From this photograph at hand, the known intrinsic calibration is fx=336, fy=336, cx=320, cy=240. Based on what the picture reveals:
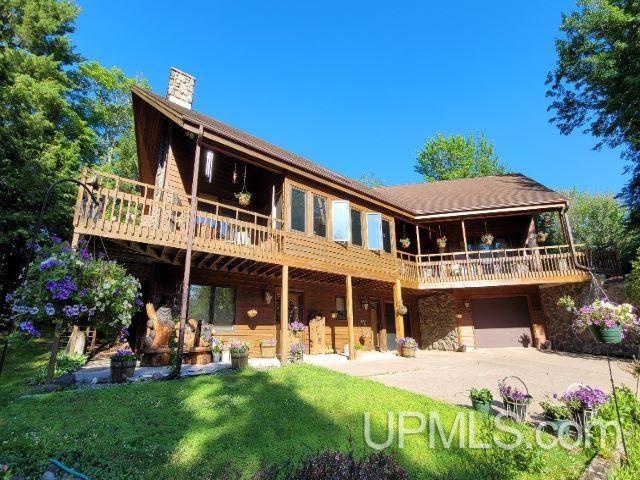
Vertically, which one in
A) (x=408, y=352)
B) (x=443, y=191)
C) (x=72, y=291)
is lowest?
(x=408, y=352)

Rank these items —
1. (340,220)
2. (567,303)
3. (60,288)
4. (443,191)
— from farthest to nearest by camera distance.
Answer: (443,191) → (340,220) → (567,303) → (60,288)

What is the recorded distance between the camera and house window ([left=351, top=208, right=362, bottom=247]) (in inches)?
494

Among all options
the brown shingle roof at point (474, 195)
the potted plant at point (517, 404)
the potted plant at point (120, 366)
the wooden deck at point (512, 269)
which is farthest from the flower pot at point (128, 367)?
the brown shingle roof at point (474, 195)

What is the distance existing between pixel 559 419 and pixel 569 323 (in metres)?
11.6

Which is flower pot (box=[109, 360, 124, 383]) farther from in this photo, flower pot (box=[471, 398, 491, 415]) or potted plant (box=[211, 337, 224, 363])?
flower pot (box=[471, 398, 491, 415])

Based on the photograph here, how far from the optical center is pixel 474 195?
55.2 feet

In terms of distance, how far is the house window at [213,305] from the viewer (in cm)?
1008

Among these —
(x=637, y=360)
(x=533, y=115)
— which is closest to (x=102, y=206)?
(x=637, y=360)

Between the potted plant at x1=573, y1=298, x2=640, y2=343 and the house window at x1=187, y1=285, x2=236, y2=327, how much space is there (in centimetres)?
895

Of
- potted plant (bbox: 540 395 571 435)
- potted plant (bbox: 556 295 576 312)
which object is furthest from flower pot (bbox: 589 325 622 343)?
potted plant (bbox: 556 295 576 312)

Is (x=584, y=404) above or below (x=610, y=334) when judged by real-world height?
below

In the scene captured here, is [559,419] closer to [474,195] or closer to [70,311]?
[70,311]

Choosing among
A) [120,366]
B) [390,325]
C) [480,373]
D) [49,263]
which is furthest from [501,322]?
[49,263]

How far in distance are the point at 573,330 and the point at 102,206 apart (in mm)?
16507
